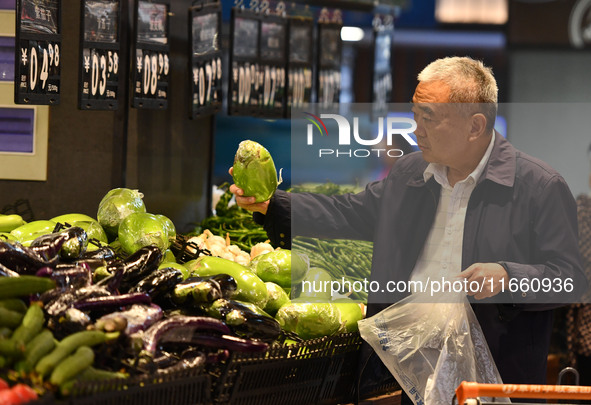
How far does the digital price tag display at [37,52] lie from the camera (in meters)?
3.90

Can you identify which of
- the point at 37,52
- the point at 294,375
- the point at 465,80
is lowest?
the point at 294,375

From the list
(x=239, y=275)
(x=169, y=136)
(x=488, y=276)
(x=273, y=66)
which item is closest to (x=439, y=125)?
(x=488, y=276)

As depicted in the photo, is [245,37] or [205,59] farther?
[245,37]

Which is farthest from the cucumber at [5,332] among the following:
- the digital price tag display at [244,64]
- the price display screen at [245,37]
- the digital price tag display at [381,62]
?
the digital price tag display at [381,62]

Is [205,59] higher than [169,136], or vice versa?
[205,59]

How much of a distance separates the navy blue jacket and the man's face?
0.09 meters

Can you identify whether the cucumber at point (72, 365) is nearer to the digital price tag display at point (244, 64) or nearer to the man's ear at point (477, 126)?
the man's ear at point (477, 126)

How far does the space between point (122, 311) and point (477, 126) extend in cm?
137

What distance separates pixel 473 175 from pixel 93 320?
1.37 m

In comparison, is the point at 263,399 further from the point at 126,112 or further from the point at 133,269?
the point at 126,112

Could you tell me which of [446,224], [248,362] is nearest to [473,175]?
[446,224]

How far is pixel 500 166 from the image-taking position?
109 inches

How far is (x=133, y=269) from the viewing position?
2.57 m

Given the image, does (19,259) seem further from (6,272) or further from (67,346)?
(67,346)
